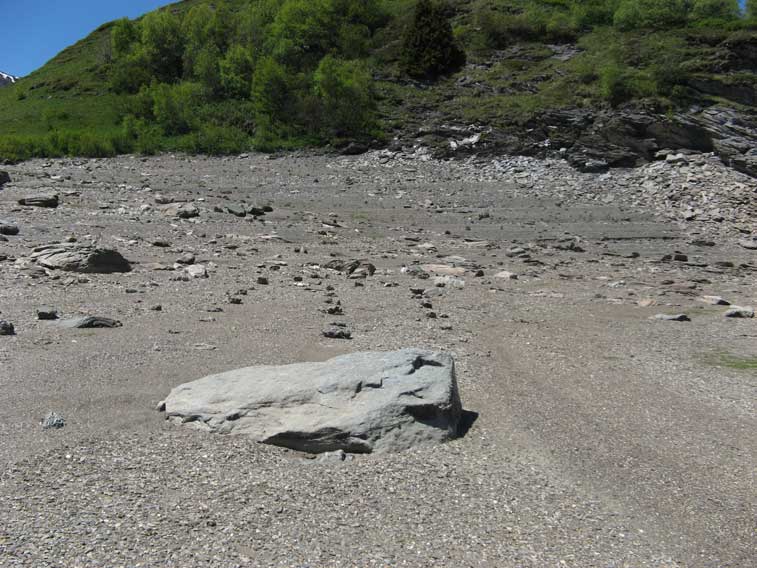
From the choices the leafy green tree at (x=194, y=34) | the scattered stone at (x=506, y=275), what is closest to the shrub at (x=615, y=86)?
the scattered stone at (x=506, y=275)

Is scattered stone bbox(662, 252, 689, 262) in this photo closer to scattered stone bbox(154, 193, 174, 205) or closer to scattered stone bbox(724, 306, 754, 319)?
scattered stone bbox(724, 306, 754, 319)

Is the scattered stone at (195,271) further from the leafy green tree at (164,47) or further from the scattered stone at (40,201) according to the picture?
the leafy green tree at (164,47)

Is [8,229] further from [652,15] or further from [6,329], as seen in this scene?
[652,15]

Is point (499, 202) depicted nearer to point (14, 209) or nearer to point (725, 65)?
point (14, 209)

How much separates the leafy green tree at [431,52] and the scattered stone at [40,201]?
27.2 meters

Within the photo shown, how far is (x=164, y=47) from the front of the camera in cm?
5050

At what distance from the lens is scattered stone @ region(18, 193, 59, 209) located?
17.3 meters

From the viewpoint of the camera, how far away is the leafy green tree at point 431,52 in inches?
1594

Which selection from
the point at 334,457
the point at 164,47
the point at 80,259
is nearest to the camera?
the point at 334,457

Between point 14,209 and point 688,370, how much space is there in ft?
50.0

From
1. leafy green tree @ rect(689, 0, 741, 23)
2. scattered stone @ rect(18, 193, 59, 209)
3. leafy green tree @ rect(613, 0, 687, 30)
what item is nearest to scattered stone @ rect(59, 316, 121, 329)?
scattered stone @ rect(18, 193, 59, 209)

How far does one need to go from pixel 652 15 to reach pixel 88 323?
43.2 metres

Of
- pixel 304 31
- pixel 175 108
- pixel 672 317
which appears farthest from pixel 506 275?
pixel 304 31

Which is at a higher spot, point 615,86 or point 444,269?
point 615,86
